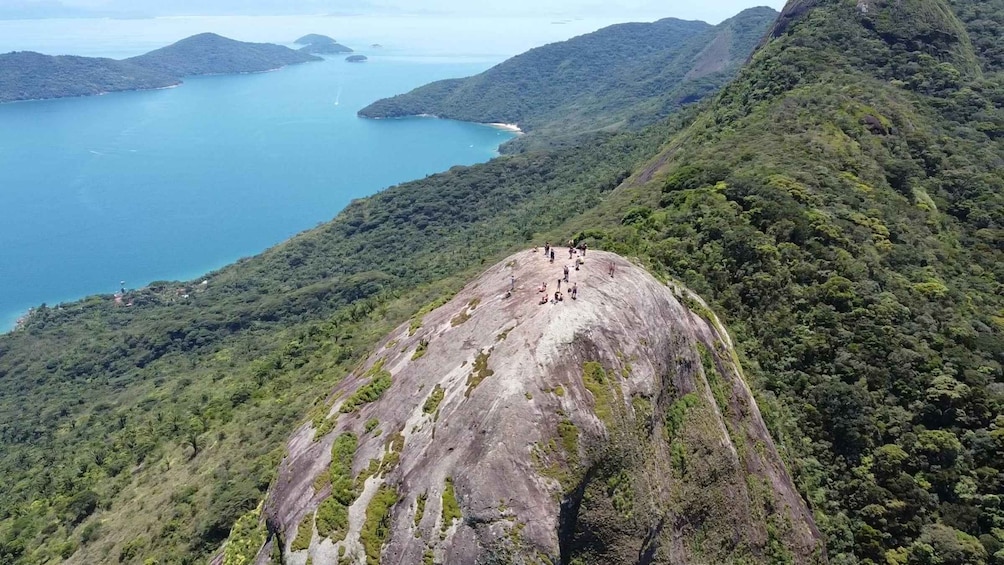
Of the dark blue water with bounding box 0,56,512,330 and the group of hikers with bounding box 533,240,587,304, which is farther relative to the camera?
the dark blue water with bounding box 0,56,512,330

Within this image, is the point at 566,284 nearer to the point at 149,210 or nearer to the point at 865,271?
the point at 865,271

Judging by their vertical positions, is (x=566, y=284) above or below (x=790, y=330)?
above

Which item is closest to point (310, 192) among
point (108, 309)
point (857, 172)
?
point (108, 309)

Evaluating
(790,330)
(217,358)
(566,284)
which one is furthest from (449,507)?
(217,358)

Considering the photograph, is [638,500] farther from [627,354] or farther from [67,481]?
[67,481]

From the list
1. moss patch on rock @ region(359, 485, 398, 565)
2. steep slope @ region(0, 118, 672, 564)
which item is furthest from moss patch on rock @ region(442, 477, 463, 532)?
steep slope @ region(0, 118, 672, 564)

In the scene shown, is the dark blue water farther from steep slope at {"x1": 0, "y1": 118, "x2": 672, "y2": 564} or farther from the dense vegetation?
the dense vegetation
